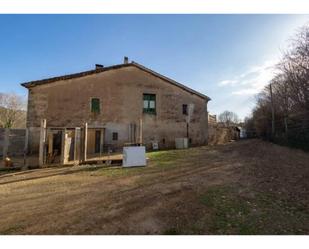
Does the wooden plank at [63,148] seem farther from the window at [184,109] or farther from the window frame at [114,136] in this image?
the window at [184,109]

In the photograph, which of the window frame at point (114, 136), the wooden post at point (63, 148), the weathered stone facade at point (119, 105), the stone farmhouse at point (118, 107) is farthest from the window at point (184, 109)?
the wooden post at point (63, 148)

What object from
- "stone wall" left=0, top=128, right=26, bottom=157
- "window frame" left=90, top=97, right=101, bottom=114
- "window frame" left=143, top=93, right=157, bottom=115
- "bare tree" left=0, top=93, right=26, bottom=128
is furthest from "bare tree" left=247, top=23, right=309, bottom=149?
"bare tree" left=0, top=93, right=26, bottom=128

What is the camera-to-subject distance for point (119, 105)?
52.3 ft

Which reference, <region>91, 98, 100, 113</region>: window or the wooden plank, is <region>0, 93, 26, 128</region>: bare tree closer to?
<region>91, 98, 100, 113</region>: window

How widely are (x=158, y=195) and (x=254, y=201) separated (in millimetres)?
2270

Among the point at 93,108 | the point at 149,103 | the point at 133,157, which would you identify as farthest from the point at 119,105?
the point at 133,157

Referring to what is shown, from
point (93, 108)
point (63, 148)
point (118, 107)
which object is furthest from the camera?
point (118, 107)

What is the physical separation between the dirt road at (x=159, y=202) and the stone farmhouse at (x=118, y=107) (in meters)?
6.31

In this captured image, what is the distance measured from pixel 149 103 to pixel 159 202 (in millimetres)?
12800

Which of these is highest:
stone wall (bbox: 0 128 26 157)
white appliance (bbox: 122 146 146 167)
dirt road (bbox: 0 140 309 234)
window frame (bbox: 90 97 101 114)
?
window frame (bbox: 90 97 101 114)

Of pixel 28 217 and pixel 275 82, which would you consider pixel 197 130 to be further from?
pixel 28 217

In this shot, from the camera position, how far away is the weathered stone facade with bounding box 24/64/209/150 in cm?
1435

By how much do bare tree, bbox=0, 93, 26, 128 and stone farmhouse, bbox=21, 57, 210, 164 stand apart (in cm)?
1664

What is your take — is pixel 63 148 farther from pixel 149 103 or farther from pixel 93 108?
pixel 149 103
